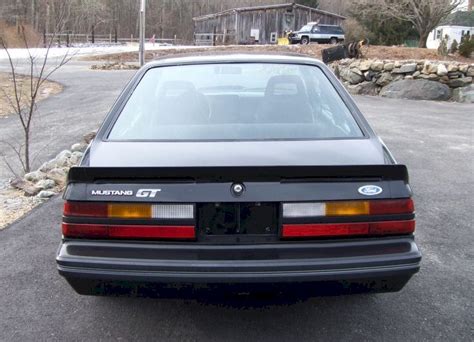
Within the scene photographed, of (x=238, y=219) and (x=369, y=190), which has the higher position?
(x=369, y=190)

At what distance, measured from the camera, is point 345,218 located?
2521 millimetres

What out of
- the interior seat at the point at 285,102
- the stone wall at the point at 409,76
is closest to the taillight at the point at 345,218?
the interior seat at the point at 285,102

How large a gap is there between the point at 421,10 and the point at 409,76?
9015 millimetres

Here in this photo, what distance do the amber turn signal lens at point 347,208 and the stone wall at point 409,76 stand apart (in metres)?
14.3

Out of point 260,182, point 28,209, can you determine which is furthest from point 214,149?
point 28,209

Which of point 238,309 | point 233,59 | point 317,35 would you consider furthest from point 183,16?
point 238,309

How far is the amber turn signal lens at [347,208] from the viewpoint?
2.51 meters

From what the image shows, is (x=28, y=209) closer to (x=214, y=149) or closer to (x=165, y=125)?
(x=165, y=125)

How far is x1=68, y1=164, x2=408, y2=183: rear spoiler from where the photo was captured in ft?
8.18

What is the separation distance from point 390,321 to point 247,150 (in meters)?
1.37

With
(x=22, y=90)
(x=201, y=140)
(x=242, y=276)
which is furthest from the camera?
(x=22, y=90)

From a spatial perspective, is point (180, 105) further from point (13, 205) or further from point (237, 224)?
point (13, 205)

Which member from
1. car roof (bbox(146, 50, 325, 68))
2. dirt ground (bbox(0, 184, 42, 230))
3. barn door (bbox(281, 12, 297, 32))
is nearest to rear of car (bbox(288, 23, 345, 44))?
barn door (bbox(281, 12, 297, 32))

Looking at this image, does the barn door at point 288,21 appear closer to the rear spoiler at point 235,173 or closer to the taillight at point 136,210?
the rear spoiler at point 235,173
